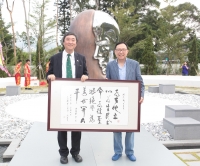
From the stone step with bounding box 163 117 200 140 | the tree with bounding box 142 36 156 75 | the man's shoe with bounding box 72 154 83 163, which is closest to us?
the man's shoe with bounding box 72 154 83 163

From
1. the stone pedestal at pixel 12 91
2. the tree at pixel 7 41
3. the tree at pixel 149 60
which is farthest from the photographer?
the tree at pixel 7 41

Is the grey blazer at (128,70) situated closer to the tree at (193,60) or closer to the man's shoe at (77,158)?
the man's shoe at (77,158)

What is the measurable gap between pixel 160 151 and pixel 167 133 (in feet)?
4.19

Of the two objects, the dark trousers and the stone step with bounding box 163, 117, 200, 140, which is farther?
the stone step with bounding box 163, 117, 200, 140

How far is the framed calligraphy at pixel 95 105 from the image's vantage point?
2.65 metres

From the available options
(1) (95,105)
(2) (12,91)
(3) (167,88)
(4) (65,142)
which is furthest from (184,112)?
(2) (12,91)

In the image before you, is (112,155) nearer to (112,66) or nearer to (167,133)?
(112,66)

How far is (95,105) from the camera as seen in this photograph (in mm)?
2723

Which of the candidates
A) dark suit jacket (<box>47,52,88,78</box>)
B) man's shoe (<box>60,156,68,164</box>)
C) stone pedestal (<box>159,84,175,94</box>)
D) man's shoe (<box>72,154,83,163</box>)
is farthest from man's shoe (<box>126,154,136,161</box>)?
stone pedestal (<box>159,84,175,94</box>)

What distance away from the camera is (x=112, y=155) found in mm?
3041

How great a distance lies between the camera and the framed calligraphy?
8.71 feet

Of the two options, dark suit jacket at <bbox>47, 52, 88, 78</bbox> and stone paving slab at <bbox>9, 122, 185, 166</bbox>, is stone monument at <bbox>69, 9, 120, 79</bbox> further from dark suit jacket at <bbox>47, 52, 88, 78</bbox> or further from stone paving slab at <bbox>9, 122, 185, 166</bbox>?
dark suit jacket at <bbox>47, 52, 88, 78</bbox>

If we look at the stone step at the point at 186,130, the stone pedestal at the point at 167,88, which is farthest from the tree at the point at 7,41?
the stone step at the point at 186,130

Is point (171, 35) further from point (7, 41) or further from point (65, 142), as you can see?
point (65, 142)
